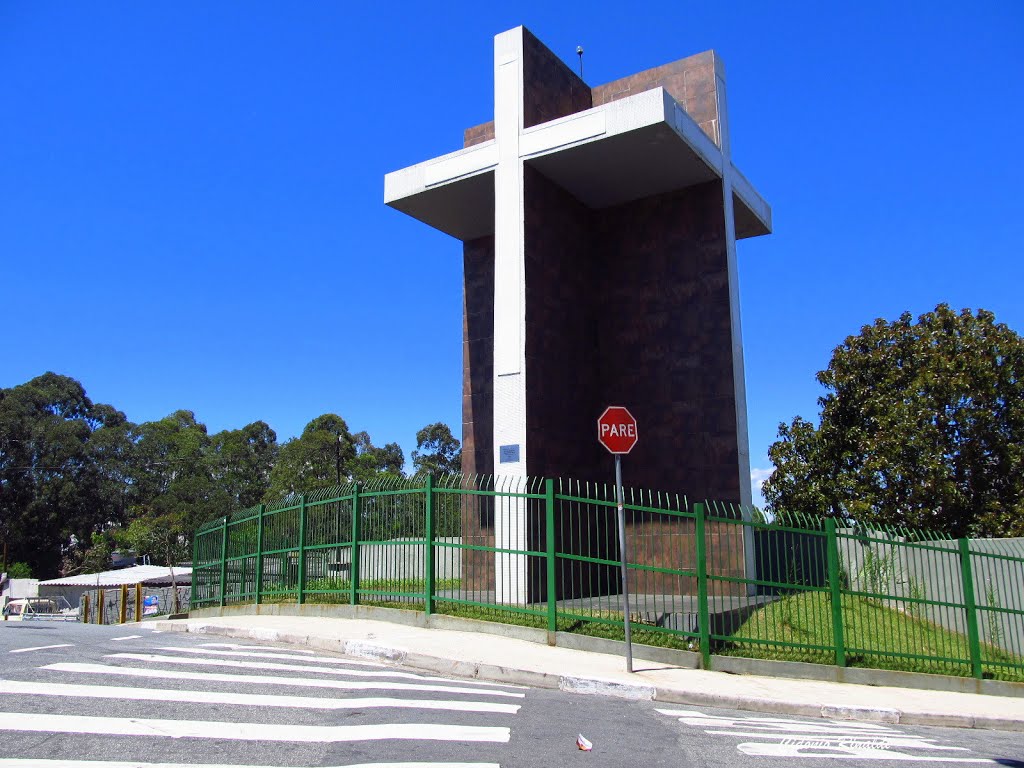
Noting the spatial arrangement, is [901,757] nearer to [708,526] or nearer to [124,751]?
[124,751]

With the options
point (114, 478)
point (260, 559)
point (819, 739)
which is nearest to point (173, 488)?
point (114, 478)

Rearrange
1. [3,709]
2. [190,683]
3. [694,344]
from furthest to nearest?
1. [694,344]
2. [190,683]
3. [3,709]

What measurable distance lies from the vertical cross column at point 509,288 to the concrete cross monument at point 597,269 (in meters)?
0.03

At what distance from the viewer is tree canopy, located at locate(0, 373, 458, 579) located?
61.8m

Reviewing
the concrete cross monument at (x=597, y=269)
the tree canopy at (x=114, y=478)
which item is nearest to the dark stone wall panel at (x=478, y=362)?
the concrete cross monument at (x=597, y=269)

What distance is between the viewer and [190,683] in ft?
25.5

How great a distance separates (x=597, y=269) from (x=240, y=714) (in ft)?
47.7

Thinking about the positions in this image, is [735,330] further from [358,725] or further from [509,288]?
[358,725]

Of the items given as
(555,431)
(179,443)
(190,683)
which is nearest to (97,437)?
(179,443)

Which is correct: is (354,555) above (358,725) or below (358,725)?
above

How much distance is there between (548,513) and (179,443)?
78.7 m

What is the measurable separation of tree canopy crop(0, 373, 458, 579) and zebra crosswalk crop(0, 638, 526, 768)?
4977 cm

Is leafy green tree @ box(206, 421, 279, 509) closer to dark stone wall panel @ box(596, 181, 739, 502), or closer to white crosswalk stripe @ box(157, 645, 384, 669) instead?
dark stone wall panel @ box(596, 181, 739, 502)

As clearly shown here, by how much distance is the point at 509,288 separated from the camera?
1661 centimetres
